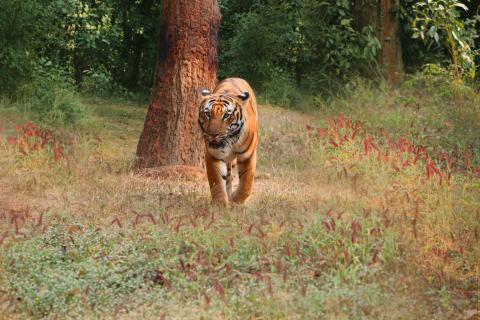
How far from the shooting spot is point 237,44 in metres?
16.4

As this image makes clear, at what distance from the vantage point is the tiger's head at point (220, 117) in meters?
8.17

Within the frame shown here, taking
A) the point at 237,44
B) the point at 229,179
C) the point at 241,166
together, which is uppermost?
the point at 237,44

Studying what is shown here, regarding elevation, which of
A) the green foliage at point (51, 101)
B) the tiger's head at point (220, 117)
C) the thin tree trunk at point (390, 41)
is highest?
A: the thin tree trunk at point (390, 41)

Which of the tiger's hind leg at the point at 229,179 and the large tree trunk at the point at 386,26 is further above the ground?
the large tree trunk at the point at 386,26

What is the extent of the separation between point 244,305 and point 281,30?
1160cm

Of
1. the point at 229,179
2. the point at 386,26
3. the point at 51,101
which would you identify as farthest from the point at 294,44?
the point at 229,179

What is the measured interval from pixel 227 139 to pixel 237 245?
5.87ft

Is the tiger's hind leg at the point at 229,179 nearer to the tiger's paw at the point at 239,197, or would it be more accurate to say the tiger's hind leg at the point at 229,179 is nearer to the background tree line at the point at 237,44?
the tiger's paw at the point at 239,197

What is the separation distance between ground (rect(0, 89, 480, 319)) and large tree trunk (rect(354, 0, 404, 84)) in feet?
17.9

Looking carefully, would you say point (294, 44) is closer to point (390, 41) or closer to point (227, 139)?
point (390, 41)

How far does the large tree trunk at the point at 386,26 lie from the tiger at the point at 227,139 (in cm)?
691

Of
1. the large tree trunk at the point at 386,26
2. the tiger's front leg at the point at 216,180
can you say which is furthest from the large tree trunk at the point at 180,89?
the large tree trunk at the point at 386,26

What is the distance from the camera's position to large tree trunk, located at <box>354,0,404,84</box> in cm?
1516

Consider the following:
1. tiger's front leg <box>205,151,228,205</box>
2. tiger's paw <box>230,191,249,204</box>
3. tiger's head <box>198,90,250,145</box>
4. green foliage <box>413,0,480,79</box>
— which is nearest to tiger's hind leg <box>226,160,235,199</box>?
tiger's paw <box>230,191,249,204</box>
